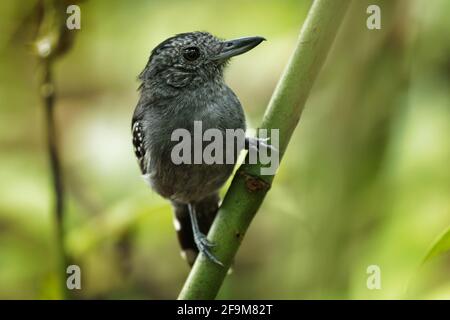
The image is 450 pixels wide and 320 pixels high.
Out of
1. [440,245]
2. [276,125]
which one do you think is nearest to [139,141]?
[276,125]

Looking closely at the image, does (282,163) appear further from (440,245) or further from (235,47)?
(440,245)

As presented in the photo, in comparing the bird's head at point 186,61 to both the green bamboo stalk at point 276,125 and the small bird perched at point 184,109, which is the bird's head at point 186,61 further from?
the green bamboo stalk at point 276,125

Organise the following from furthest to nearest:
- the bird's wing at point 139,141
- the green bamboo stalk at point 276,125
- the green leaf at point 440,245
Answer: the bird's wing at point 139,141, the green bamboo stalk at point 276,125, the green leaf at point 440,245

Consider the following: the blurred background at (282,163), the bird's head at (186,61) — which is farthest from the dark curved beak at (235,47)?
the blurred background at (282,163)

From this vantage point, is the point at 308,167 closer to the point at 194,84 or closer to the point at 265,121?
the point at 194,84

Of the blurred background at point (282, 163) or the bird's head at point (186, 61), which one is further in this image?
the bird's head at point (186, 61)

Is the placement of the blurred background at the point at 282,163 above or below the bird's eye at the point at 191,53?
below

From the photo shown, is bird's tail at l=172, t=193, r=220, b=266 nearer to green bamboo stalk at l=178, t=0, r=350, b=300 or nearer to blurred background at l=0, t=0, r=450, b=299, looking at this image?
blurred background at l=0, t=0, r=450, b=299
